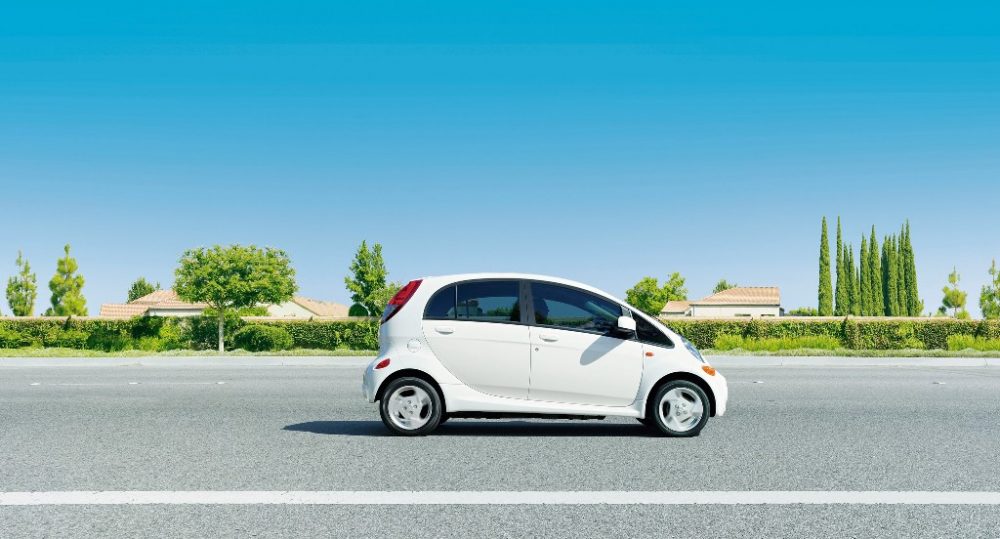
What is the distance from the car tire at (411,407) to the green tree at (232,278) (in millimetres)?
26249

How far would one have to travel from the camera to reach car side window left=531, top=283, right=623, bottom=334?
8.98 metres

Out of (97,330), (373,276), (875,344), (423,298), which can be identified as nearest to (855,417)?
(423,298)

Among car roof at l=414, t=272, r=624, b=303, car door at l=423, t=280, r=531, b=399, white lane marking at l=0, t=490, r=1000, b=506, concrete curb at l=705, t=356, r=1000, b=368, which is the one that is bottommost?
white lane marking at l=0, t=490, r=1000, b=506

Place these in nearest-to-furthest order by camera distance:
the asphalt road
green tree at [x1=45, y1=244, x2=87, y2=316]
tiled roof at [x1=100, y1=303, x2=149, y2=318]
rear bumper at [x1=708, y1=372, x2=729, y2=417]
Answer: the asphalt road, rear bumper at [x1=708, y1=372, x2=729, y2=417], green tree at [x1=45, y1=244, x2=87, y2=316], tiled roof at [x1=100, y1=303, x2=149, y2=318]

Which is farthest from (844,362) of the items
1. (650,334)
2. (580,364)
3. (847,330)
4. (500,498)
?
(500,498)

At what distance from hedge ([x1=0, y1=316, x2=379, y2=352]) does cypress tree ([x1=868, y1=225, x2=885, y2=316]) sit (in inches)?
2647

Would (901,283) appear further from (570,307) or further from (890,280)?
(570,307)

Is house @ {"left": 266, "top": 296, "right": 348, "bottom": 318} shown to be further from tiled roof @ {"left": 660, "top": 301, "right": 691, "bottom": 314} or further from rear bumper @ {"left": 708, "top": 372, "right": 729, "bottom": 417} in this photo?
rear bumper @ {"left": 708, "top": 372, "right": 729, "bottom": 417}

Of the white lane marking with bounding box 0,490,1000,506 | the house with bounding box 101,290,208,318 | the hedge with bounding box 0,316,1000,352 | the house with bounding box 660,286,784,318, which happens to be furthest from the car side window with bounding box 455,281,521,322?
the house with bounding box 660,286,784,318

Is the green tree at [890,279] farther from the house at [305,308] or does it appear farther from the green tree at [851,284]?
the house at [305,308]

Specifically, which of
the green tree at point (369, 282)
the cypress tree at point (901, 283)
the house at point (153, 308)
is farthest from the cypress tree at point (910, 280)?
the house at point (153, 308)

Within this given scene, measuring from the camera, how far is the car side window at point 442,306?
29.6 feet

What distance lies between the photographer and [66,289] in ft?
208

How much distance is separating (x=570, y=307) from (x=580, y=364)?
1.87 ft
